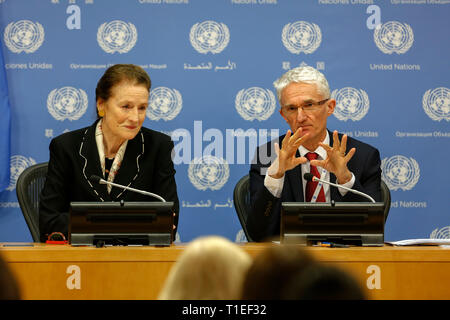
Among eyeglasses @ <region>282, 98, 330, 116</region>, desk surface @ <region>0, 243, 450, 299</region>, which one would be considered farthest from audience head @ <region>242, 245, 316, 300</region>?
eyeglasses @ <region>282, 98, 330, 116</region>

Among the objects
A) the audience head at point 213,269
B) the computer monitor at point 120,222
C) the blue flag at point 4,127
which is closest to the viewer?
the audience head at point 213,269

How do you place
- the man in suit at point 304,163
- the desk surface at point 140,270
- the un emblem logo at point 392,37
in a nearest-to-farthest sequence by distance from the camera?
the desk surface at point 140,270
the man in suit at point 304,163
the un emblem logo at point 392,37

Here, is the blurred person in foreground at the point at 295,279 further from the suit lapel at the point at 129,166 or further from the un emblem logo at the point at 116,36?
the un emblem logo at the point at 116,36

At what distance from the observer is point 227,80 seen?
466 centimetres

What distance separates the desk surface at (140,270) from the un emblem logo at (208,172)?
201 cm

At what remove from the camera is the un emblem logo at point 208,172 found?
461 centimetres

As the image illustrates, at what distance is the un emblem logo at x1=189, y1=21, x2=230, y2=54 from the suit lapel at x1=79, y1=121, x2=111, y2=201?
144 centimetres

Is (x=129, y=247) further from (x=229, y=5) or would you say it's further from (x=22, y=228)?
(x=229, y=5)

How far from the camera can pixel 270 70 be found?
15.3 feet

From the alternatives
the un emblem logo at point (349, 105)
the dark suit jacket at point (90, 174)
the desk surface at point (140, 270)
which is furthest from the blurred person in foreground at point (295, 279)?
the un emblem logo at point (349, 105)

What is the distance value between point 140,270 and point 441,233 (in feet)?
9.78

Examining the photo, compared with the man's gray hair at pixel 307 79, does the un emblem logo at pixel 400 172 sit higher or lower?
lower

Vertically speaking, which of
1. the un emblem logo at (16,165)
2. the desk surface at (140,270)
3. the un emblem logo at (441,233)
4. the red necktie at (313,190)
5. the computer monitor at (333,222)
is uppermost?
the un emblem logo at (16,165)
